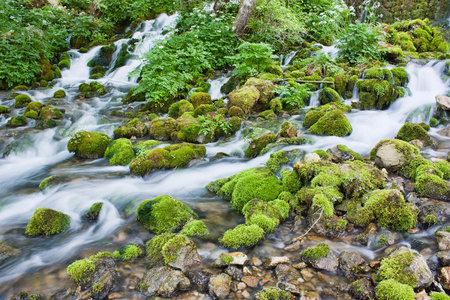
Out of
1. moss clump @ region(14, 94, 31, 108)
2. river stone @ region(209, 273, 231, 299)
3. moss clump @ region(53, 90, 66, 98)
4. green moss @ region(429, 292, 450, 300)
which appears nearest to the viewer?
green moss @ region(429, 292, 450, 300)

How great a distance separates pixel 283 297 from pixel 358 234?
159cm

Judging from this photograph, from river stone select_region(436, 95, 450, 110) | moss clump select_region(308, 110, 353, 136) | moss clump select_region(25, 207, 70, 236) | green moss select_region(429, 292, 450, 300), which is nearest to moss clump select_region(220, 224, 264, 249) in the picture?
green moss select_region(429, 292, 450, 300)

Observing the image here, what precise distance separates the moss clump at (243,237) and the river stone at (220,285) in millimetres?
641

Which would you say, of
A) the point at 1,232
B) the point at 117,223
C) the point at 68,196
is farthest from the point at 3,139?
the point at 117,223

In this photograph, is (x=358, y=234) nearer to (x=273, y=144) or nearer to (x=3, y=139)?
(x=273, y=144)

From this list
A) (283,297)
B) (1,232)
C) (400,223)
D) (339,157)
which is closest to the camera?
(283,297)

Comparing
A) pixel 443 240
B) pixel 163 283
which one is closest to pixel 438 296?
pixel 443 240

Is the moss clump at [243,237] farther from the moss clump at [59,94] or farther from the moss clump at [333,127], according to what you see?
the moss clump at [59,94]

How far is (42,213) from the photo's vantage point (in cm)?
439

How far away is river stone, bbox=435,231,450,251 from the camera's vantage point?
3.24m

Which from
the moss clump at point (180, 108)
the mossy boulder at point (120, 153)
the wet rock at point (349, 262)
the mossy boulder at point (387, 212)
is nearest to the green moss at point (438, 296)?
the wet rock at point (349, 262)

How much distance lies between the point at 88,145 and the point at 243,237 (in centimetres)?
523

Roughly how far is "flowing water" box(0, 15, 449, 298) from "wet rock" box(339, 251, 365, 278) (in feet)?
0.92

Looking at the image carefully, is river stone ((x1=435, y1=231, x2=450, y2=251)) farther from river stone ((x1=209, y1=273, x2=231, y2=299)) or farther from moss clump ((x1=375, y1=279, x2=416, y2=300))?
river stone ((x1=209, y1=273, x2=231, y2=299))
